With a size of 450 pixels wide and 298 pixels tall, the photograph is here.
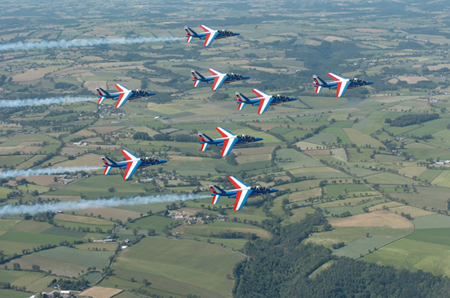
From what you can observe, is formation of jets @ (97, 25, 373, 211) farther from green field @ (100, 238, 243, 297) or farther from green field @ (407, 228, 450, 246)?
green field @ (407, 228, 450, 246)

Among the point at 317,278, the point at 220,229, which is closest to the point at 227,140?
the point at 317,278

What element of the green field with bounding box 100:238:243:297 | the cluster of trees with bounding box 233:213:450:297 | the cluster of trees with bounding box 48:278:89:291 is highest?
the cluster of trees with bounding box 48:278:89:291

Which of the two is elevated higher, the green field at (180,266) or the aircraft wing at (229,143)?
the aircraft wing at (229,143)

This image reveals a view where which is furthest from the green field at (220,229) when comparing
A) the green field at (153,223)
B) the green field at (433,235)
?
the green field at (433,235)

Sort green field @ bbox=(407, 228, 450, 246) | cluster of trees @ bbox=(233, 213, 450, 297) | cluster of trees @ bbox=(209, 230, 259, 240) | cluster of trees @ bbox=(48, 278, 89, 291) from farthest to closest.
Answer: cluster of trees @ bbox=(209, 230, 259, 240) < green field @ bbox=(407, 228, 450, 246) < cluster of trees @ bbox=(233, 213, 450, 297) < cluster of trees @ bbox=(48, 278, 89, 291)

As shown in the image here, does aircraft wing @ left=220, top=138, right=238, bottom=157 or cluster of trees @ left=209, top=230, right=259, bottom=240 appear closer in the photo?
aircraft wing @ left=220, top=138, right=238, bottom=157

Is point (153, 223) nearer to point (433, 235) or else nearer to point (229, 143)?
point (433, 235)

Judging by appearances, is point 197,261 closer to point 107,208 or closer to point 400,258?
point 107,208

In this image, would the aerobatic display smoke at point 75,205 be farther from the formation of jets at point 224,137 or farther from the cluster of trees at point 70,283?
the formation of jets at point 224,137

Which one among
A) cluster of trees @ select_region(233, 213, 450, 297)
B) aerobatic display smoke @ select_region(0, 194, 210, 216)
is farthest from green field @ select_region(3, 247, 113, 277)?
cluster of trees @ select_region(233, 213, 450, 297)
